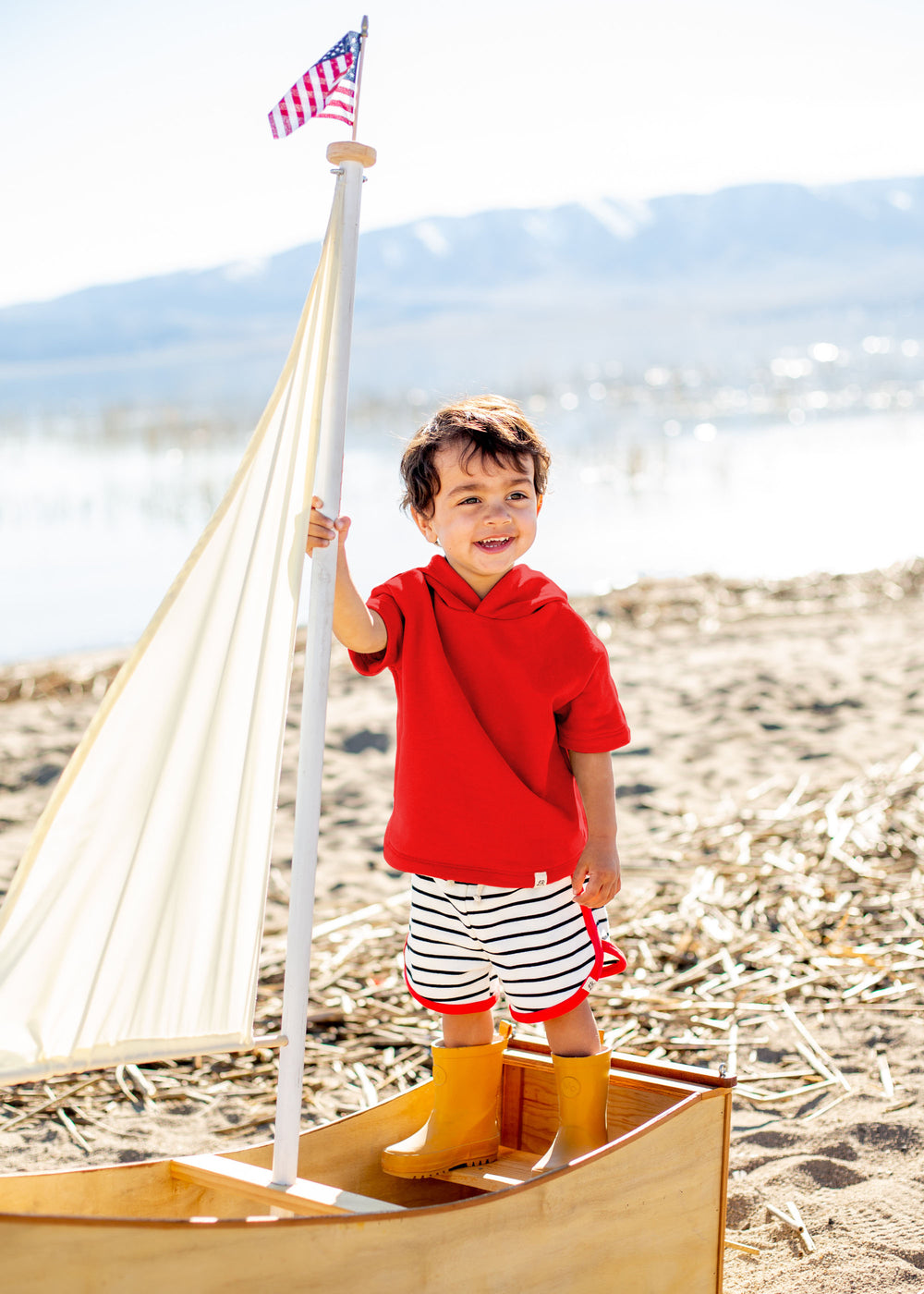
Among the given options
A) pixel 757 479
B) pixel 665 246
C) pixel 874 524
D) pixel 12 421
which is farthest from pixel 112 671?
pixel 665 246

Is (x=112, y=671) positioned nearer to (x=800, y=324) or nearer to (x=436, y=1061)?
(x=436, y=1061)

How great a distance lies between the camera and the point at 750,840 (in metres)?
5.18

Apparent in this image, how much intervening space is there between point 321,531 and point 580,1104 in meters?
1.19

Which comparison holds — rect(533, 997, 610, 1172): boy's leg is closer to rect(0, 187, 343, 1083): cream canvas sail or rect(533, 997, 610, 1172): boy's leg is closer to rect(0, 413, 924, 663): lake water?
rect(0, 187, 343, 1083): cream canvas sail

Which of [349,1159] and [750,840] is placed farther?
[750,840]

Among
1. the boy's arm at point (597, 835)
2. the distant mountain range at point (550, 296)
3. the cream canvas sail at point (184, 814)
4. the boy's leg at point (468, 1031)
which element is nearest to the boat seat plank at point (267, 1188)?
the cream canvas sail at point (184, 814)

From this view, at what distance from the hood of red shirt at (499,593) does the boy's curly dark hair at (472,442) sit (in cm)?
15

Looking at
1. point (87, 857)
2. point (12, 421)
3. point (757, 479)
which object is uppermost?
point (12, 421)

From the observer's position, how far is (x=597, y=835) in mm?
2459

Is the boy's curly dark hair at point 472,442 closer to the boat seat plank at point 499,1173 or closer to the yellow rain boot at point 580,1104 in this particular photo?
the yellow rain boot at point 580,1104

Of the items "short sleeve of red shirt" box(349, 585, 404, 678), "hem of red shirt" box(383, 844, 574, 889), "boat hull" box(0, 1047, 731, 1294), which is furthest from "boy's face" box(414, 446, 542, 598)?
"boat hull" box(0, 1047, 731, 1294)

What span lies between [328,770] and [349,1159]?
3595 mm

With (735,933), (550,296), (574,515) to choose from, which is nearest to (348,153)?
(735,933)

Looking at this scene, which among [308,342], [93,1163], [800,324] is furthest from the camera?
[800,324]
